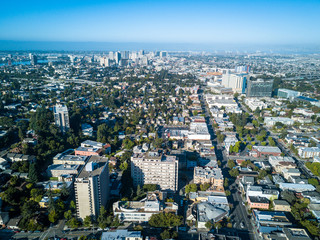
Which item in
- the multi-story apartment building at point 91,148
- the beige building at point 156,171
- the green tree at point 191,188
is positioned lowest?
the green tree at point 191,188

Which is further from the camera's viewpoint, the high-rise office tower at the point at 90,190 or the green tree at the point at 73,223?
the green tree at the point at 73,223

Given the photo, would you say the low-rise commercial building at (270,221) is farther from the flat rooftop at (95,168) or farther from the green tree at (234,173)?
the flat rooftop at (95,168)

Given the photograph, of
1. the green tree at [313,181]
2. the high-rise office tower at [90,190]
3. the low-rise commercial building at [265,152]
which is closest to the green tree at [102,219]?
the high-rise office tower at [90,190]

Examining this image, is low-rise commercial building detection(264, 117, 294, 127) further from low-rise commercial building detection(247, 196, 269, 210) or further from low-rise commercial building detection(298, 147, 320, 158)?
low-rise commercial building detection(247, 196, 269, 210)

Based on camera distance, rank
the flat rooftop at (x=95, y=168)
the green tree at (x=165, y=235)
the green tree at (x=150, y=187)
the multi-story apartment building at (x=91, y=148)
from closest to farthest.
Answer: the green tree at (x=165, y=235), the flat rooftop at (x=95, y=168), the green tree at (x=150, y=187), the multi-story apartment building at (x=91, y=148)

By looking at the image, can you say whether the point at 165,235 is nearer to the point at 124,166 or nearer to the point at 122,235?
the point at 122,235

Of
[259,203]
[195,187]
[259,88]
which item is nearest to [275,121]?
[259,88]

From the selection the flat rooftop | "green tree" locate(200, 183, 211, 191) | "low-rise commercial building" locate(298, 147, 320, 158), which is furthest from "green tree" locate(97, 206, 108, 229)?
"low-rise commercial building" locate(298, 147, 320, 158)
